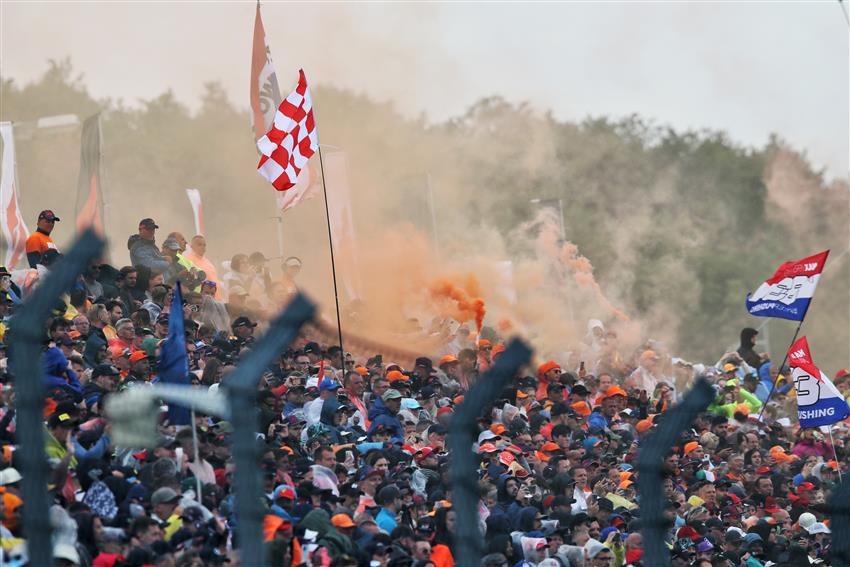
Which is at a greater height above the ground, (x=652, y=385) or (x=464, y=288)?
(x=464, y=288)

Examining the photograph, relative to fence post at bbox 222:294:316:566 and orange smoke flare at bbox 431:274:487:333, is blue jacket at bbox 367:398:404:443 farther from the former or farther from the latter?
orange smoke flare at bbox 431:274:487:333

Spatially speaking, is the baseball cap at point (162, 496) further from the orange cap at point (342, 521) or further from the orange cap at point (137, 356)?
the orange cap at point (137, 356)

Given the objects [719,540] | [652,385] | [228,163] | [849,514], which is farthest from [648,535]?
[228,163]

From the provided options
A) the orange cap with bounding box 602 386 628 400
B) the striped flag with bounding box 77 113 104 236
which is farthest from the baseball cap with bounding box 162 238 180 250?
the orange cap with bounding box 602 386 628 400

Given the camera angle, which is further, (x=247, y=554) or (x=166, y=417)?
(x=166, y=417)

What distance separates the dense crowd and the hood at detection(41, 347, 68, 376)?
2cm

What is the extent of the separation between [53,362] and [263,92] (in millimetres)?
11209

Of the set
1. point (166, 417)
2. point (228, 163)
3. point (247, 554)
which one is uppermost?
point (228, 163)

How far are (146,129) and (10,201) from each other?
1102 inches

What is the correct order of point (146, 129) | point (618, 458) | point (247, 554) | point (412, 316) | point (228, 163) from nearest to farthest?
point (247, 554), point (618, 458), point (412, 316), point (228, 163), point (146, 129)

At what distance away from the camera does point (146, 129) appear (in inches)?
2052

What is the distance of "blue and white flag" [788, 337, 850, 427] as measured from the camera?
67.6 ft

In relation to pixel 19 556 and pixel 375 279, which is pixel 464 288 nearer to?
pixel 375 279

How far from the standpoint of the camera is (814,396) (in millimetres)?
20797
